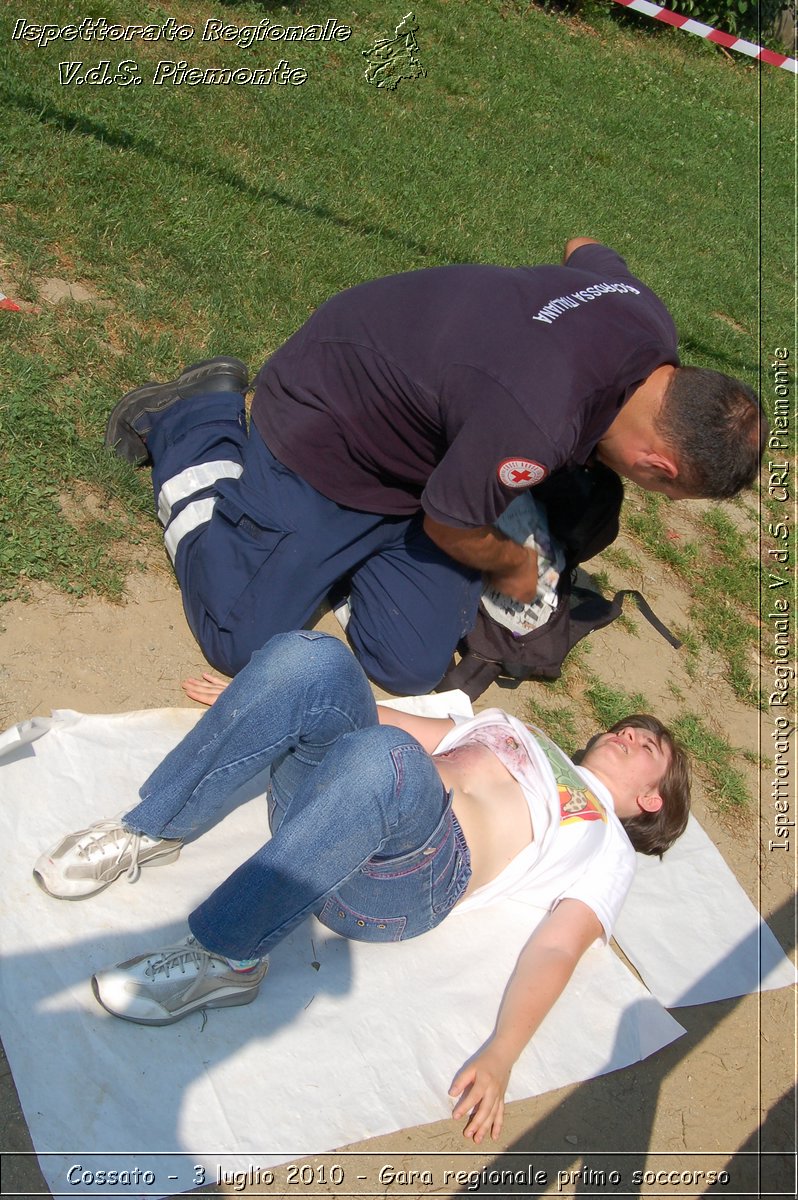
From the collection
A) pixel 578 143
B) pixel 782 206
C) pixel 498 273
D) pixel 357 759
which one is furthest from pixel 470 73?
pixel 357 759

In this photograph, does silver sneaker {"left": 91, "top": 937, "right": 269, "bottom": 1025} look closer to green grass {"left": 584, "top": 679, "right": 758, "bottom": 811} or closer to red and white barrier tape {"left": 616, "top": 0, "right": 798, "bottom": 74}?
green grass {"left": 584, "top": 679, "right": 758, "bottom": 811}

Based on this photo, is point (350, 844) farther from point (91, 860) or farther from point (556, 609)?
point (556, 609)

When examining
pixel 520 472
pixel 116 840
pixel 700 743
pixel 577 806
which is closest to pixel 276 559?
pixel 520 472

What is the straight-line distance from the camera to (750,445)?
2.75 m

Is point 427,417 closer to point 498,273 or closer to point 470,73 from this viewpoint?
point 498,273

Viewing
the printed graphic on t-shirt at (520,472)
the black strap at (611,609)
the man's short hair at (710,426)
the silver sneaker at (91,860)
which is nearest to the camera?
the silver sneaker at (91,860)

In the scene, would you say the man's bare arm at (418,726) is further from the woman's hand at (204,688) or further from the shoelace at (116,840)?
the shoelace at (116,840)

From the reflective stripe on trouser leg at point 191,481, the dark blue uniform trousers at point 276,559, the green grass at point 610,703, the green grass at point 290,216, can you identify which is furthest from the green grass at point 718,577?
the reflective stripe on trouser leg at point 191,481

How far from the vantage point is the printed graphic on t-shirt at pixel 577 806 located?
2639 mm

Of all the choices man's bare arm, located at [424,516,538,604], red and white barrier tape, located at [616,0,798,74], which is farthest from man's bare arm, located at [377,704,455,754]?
red and white barrier tape, located at [616,0,798,74]

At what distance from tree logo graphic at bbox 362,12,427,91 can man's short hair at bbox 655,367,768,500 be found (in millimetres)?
5126

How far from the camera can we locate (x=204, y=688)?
2.96 m

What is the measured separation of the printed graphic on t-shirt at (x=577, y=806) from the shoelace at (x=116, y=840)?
1086 mm

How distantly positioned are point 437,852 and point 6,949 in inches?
38.9
